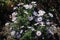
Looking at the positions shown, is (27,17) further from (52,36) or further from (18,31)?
(52,36)

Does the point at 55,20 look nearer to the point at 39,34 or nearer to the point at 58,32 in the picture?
the point at 58,32

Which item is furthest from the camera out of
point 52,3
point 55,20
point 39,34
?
point 52,3

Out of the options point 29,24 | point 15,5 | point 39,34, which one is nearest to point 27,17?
point 29,24

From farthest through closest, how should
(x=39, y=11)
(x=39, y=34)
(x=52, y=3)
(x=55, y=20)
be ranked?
1. (x=52, y=3)
2. (x=55, y=20)
3. (x=39, y=11)
4. (x=39, y=34)

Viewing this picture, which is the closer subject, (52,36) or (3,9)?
(52,36)

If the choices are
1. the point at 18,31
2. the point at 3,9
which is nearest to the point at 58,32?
the point at 18,31

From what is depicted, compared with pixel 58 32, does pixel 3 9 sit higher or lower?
higher
